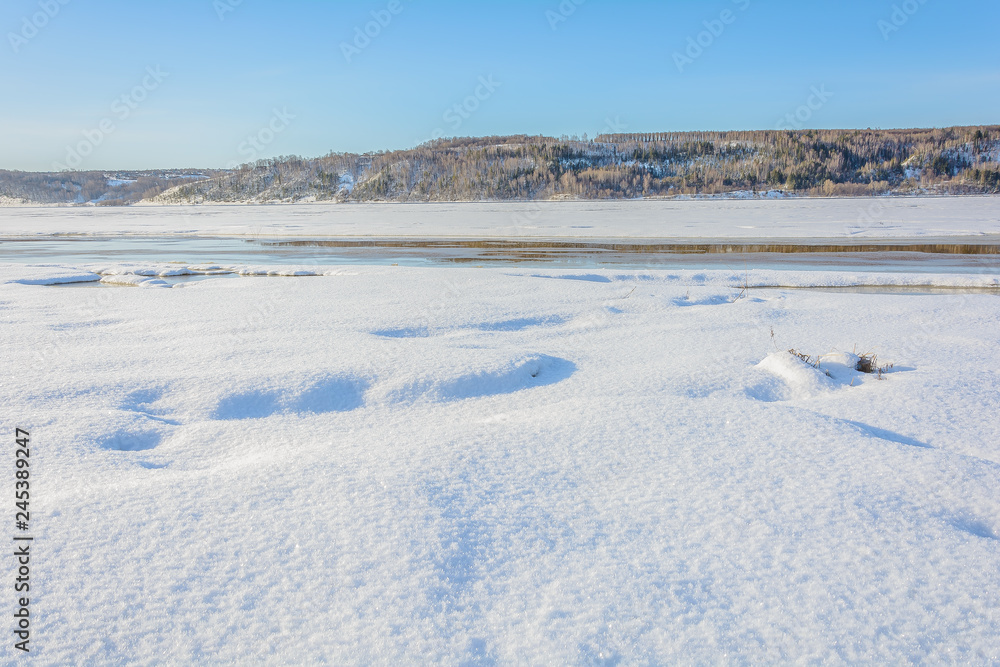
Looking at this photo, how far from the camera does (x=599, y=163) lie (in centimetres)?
9656

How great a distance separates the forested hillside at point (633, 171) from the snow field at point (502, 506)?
68580mm

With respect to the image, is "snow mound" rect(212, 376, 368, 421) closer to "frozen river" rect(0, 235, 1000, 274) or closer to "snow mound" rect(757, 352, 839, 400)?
"snow mound" rect(757, 352, 839, 400)

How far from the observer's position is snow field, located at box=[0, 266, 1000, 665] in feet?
4.81

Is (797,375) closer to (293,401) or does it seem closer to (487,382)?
(487,382)

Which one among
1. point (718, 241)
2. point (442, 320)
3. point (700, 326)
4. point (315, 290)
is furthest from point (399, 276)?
point (718, 241)

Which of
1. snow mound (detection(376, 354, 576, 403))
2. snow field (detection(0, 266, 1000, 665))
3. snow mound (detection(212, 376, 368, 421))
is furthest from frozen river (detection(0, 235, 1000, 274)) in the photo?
snow mound (detection(212, 376, 368, 421))

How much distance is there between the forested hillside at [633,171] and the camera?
7481 cm

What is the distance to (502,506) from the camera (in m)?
2.03

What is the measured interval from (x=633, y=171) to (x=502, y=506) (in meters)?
90.5

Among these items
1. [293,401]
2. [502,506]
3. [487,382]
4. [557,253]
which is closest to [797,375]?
[487,382]

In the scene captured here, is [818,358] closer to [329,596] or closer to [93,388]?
[329,596]

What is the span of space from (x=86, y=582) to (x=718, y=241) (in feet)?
61.3

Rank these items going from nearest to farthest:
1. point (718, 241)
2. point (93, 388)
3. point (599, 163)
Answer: point (93, 388), point (718, 241), point (599, 163)

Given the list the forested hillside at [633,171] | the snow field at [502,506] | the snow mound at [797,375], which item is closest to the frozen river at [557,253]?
the snow mound at [797,375]
